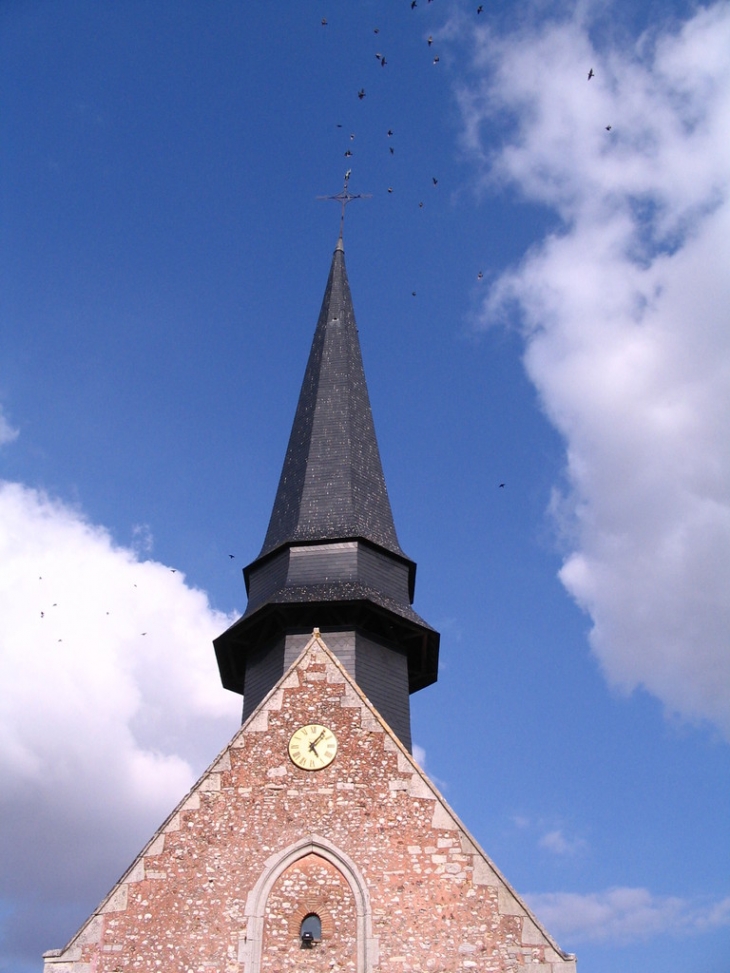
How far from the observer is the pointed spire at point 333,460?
66.9ft

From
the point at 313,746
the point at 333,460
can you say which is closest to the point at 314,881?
the point at 313,746

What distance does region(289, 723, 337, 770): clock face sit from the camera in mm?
13547

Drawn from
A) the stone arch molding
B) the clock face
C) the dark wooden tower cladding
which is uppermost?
the dark wooden tower cladding

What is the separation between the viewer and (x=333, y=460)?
72.2 ft

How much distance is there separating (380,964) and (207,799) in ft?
10.4

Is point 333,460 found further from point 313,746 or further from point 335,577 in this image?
point 313,746

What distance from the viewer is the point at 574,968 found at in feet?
38.4

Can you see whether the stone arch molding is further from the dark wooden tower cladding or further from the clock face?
the dark wooden tower cladding

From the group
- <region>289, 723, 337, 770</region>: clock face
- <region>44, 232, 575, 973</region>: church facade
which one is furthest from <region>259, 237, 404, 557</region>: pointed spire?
<region>289, 723, 337, 770</region>: clock face

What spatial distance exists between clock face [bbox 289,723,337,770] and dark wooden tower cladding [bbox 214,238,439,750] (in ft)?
11.7

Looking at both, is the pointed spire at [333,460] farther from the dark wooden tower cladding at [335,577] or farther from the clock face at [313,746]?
the clock face at [313,746]

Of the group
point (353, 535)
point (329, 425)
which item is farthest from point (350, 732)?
point (329, 425)

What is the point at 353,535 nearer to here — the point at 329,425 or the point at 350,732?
the point at 329,425

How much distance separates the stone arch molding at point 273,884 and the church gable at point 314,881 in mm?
17
